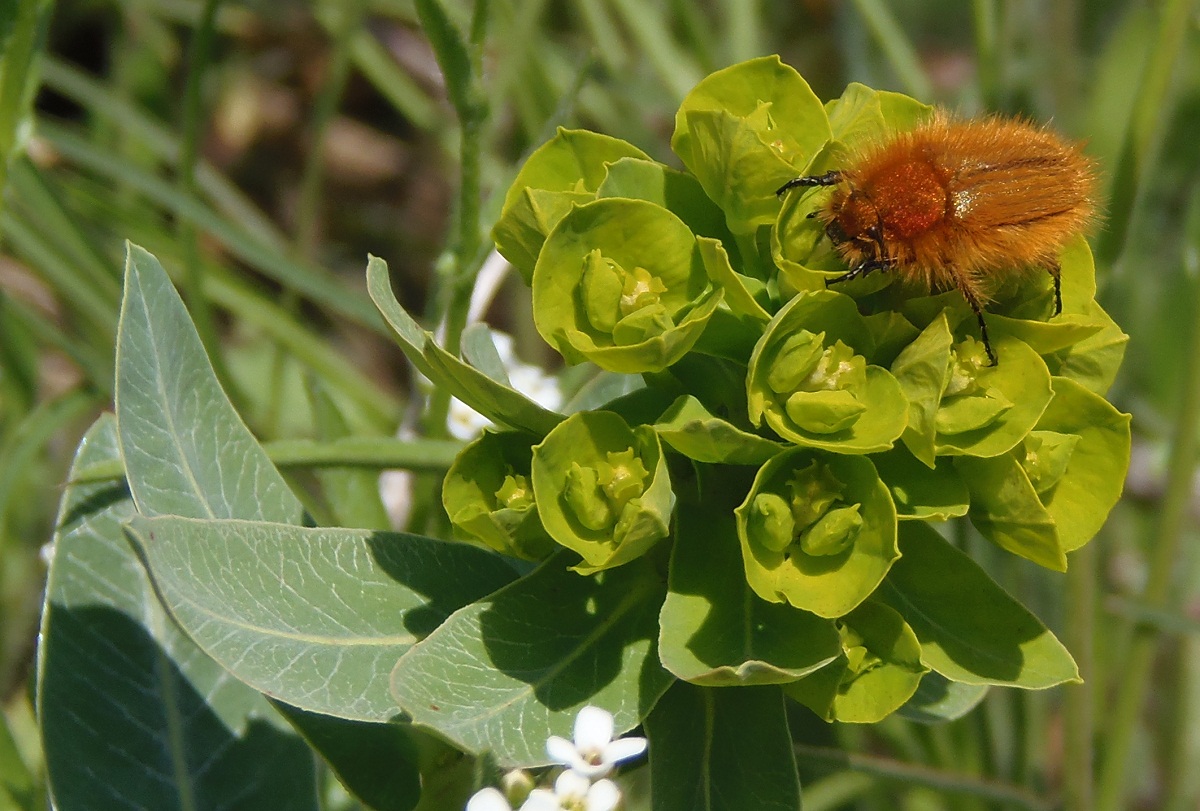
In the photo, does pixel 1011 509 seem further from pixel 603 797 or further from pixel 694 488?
pixel 603 797

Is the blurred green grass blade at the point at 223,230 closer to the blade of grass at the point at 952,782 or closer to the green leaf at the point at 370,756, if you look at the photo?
the green leaf at the point at 370,756

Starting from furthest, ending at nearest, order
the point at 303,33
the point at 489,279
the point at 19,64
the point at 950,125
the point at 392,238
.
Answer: the point at 303,33 → the point at 392,238 → the point at 489,279 → the point at 19,64 → the point at 950,125

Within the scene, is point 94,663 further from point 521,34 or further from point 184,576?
point 521,34

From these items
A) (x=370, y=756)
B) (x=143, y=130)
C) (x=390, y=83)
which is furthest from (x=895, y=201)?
(x=390, y=83)

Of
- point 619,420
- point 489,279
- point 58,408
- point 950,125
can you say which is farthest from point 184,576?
point 489,279

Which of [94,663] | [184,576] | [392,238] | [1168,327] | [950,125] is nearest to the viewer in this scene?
[184,576]

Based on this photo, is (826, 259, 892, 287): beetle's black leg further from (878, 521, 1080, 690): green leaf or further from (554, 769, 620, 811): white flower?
(554, 769, 620, 811): white flower
